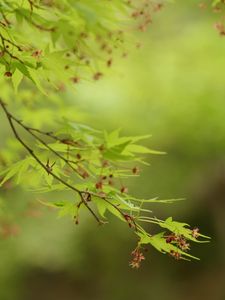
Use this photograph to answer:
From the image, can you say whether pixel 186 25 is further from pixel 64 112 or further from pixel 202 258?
pixel 64 112

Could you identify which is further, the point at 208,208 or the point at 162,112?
the point at 208,208

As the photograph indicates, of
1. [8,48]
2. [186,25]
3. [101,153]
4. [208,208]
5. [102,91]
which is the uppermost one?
[186,25]

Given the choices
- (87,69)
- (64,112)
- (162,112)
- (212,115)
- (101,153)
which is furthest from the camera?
(162,112)

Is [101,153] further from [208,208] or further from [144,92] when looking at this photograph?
[208,208]

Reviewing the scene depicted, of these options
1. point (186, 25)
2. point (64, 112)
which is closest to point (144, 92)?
point (186, 25)

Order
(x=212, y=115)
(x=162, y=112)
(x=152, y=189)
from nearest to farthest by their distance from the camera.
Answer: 1. (x=212, y=115)
2. (x=162, y=112)
3. (x=152, y=189)

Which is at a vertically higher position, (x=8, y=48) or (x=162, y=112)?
(x=162, y=112)

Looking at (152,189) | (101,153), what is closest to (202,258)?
(152,189)
